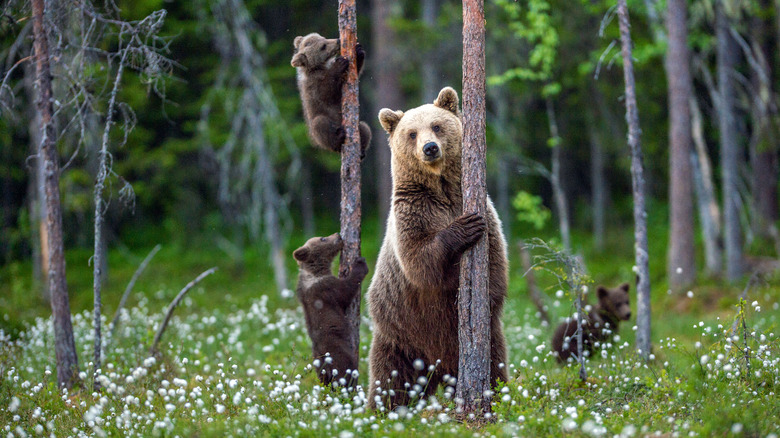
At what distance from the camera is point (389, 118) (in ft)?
21.1

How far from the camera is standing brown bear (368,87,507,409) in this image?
5629 mm

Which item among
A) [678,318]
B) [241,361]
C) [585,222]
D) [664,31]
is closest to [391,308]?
[241,361]

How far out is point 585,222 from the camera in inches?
939

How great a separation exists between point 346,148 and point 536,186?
2075 centimetres

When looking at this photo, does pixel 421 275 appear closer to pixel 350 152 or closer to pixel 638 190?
pixel 350 152

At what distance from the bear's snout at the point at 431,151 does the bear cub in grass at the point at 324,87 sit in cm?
118

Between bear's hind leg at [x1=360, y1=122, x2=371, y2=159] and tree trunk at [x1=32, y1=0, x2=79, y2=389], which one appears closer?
tree trunk at [x1=32, y1=0, x2=79, y2=389]

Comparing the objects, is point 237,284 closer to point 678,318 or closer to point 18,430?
point 678,318

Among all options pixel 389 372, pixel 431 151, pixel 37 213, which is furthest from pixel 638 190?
pixel 37 213

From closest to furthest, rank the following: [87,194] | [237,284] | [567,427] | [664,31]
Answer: [567,427]
[664,31]
[87,194]
[237,284]

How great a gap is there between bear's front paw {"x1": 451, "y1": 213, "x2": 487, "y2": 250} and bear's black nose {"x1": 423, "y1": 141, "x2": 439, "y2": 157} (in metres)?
0.71

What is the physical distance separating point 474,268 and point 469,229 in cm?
32

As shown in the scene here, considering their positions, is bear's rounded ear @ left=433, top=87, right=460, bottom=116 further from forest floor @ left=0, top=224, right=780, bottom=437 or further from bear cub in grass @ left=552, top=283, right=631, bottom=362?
bear cub in grass @ left=552, top=283, right=631, bottom=362

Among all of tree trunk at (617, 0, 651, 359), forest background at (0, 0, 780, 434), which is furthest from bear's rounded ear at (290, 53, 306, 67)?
tree trunk at (617, 0, 651, 359)
